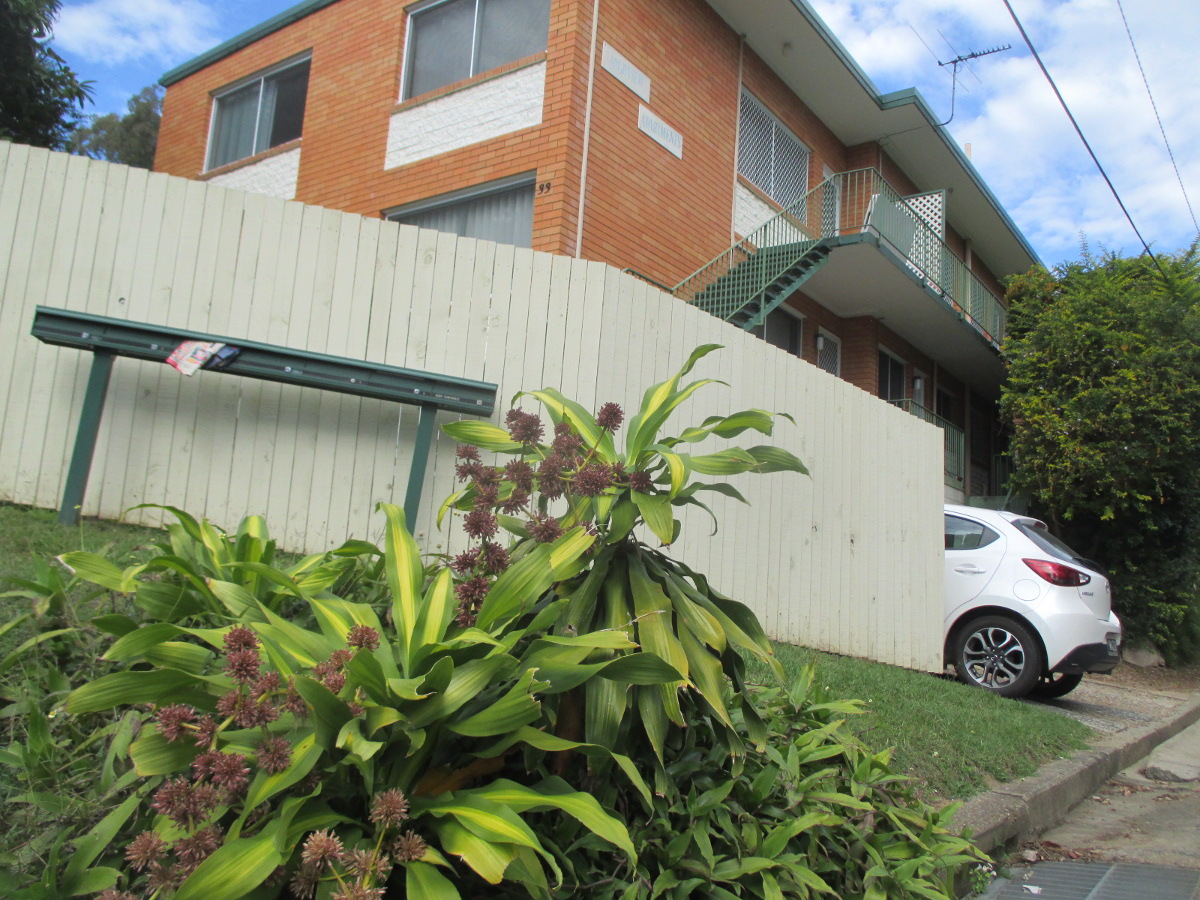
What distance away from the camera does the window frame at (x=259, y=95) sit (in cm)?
1355

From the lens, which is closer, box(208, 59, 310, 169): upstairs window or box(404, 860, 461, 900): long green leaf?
box(404, 860, 461, 900): long green leaf

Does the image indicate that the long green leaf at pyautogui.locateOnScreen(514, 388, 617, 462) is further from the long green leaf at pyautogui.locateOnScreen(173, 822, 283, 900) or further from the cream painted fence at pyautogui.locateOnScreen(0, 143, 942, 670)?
the cream painted fence at pyautogui.locateOnScreen(0, 143, 942, 670)

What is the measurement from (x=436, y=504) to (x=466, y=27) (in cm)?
851

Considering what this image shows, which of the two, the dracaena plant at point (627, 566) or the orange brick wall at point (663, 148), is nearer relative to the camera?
the dracaena plant at point (627, 566)

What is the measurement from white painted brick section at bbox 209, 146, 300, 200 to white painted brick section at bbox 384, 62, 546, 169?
2114 mm

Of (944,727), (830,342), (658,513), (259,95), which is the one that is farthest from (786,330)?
(658,513)

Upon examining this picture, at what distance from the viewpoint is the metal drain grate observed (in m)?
3.78

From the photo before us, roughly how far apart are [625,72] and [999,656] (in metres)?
7.55

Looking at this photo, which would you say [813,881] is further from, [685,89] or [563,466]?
[685,89]

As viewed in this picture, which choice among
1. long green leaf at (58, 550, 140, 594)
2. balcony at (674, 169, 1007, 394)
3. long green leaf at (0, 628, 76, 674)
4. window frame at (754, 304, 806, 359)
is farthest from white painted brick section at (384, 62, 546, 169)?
long green leaf at (0, 628, 76, 674)

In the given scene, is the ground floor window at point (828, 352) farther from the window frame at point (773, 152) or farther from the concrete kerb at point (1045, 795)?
the concrete kerb at point (1045, 795)

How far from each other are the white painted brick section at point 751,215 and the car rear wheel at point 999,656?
653 cm

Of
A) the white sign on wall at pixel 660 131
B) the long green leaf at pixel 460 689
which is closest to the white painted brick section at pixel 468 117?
the white sign on wall at pixel 660 131

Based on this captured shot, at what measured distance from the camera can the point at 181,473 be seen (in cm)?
510
